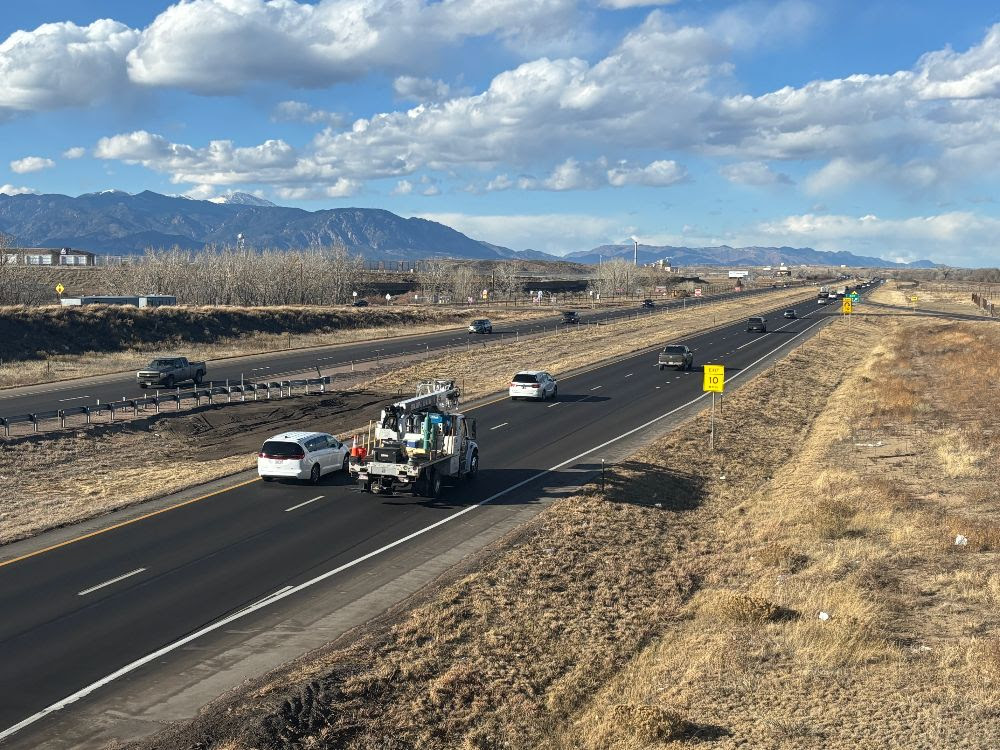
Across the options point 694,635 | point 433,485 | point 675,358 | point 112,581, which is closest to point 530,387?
point 675,358

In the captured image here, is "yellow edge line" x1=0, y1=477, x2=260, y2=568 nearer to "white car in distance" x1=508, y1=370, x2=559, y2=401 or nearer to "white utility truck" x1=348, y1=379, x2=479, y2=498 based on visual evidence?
"white utility truck" x1=348, y1=379, x2=479, y2=498

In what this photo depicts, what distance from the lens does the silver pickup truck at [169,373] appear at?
168 feet

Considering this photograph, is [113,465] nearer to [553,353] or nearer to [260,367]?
[260,367]

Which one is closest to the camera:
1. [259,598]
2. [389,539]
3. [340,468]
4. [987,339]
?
[259,598]

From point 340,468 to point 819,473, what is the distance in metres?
16.2

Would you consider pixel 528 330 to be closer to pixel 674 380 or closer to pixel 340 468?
pixel 674 380

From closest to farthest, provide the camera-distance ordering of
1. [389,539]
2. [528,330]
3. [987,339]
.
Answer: [389,539]
[987,339]
[528,330]

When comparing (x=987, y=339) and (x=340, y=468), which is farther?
(x=987, y=339)

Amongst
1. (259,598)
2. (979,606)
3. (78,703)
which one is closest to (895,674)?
(979,606)

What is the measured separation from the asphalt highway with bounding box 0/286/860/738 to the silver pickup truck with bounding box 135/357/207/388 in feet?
77.5

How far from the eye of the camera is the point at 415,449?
2628cm

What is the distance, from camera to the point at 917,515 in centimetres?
2512

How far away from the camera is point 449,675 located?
1491 cm

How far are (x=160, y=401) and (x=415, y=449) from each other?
2385 cm
